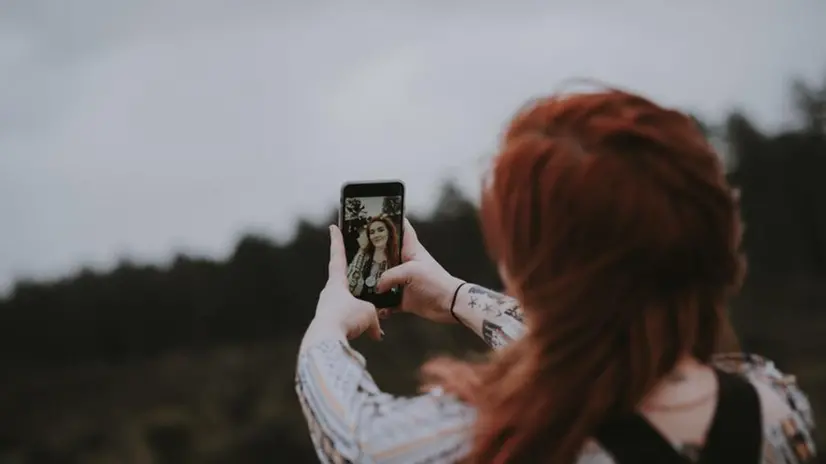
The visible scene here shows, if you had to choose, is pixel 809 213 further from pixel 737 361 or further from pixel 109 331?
pixel 737 361

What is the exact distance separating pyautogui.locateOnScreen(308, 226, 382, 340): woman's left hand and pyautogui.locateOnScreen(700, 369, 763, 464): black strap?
1.19 feet

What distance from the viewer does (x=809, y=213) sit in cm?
1803

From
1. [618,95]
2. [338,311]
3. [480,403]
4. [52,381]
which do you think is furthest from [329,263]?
[52,381]

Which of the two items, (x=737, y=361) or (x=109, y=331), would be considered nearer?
(x=737, y=361)

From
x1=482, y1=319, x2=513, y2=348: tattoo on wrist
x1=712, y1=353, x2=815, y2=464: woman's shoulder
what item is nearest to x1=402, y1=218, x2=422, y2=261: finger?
x1=482, y1=319, x2=513, y2=348: tattoo on wrist

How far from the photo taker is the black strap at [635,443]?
0.83 meters

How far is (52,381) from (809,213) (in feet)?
45.6

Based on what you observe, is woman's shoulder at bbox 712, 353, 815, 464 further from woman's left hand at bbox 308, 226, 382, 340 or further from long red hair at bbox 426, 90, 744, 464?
woman's left hand at bbox 308, 226, 382, 340

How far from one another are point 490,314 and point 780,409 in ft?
1.38

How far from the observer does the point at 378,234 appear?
3.92 feet

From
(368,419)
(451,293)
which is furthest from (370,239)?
(368,419)

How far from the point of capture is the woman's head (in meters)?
1.18

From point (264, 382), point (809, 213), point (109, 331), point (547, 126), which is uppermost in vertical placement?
point (547, 126)

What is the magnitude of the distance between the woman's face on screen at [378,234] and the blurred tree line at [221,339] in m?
13.2
